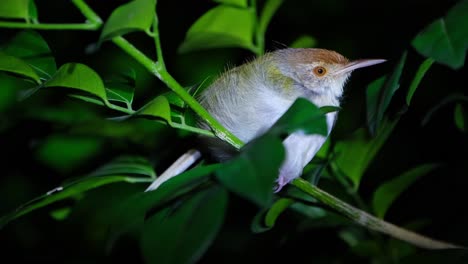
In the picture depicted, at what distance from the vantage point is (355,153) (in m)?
2.13

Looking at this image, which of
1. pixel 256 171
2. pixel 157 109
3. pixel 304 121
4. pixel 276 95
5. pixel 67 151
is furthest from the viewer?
pixel 67 151

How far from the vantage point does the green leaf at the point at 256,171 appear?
35.5 inches

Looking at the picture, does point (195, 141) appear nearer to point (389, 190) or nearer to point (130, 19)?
point (389, 190)

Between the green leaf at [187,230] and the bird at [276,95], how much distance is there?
72 centimetres

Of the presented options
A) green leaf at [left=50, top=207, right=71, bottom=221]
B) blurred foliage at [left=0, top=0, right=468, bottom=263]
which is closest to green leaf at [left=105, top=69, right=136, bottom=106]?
blurred foliage at [left=0, top=0, right=468, bottom=263]

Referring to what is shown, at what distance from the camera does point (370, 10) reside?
4062 millimetres

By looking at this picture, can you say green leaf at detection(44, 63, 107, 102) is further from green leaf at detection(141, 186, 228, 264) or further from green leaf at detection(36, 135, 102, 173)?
green leaf at detection(36, 135, 102, 173)

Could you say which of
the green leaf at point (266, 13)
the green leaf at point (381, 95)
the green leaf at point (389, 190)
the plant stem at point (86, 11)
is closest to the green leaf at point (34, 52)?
the plant stem at point (86, 11)

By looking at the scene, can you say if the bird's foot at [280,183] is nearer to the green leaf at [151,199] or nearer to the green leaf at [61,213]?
the green leaf at [151,199]

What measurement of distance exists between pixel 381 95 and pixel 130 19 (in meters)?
0.75

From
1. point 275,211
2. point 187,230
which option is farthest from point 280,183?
point 187,230

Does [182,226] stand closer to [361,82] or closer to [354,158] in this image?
[354,158]

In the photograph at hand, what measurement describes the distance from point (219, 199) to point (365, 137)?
1.27m

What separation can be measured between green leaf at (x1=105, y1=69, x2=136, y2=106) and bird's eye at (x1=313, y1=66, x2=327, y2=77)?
2.92ft
